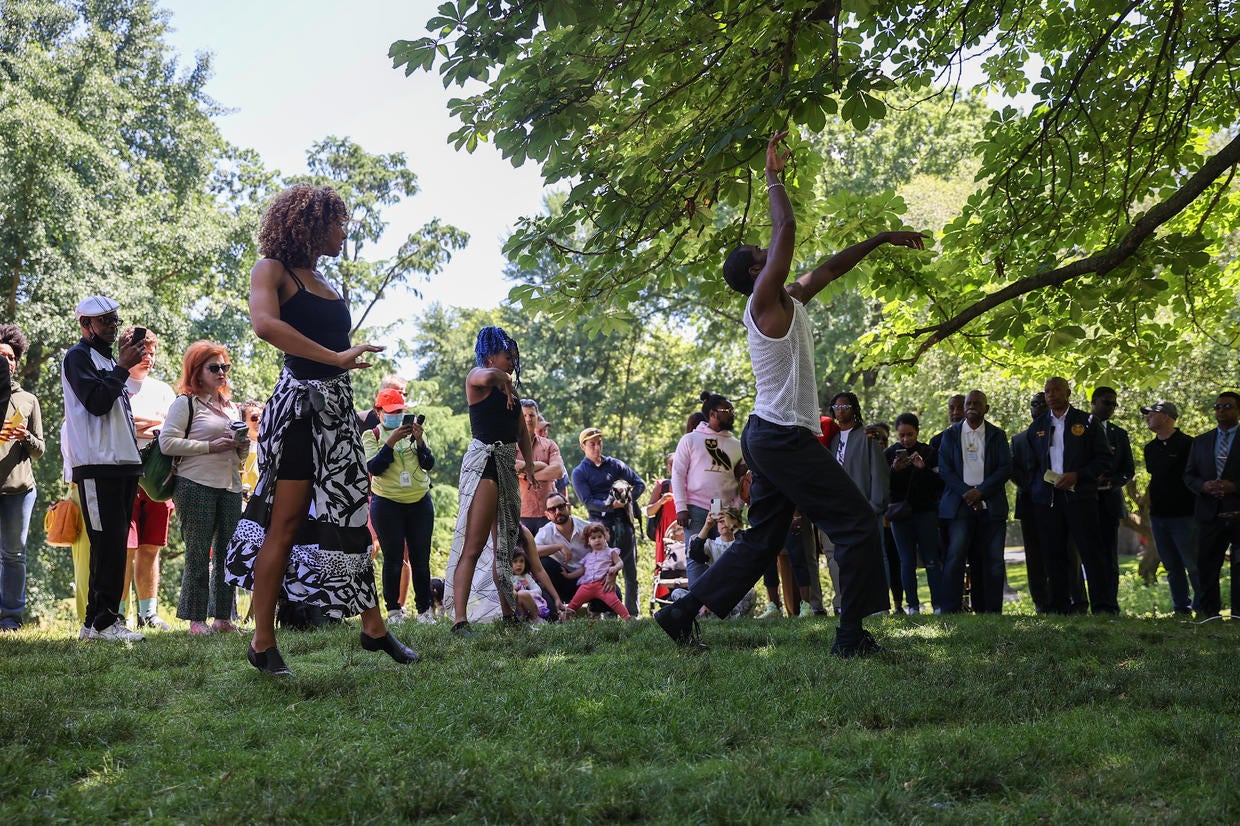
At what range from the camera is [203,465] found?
8.18 metres

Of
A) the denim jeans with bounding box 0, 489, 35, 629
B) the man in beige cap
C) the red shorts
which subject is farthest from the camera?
the man in beige cap

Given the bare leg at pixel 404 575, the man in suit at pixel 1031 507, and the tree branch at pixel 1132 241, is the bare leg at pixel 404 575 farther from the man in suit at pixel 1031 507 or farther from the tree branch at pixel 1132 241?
A: the man in suit at pixel 1031 507

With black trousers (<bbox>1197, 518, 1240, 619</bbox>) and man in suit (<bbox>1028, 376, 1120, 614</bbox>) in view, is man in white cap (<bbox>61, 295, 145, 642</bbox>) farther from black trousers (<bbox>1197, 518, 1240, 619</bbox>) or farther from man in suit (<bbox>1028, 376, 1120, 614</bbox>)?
black trousers (<bbox>1197, 518, 1240, 619</bbox>)

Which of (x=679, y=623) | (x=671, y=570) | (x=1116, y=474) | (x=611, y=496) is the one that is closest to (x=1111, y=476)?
(x=1116, y=474)

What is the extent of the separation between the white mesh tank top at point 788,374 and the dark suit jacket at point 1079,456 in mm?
5067

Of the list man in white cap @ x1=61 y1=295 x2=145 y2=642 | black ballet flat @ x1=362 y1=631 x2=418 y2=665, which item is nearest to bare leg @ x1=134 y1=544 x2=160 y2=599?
man in white cap @ x1=61 y1=295 x2=145 y2=642

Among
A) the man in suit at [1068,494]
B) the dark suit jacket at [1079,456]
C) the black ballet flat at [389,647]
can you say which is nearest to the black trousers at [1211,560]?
the man in suit at [1068,494]

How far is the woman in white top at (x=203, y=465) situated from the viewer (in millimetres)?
7980

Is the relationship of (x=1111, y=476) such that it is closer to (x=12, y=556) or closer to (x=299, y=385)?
(x=299, y=385)

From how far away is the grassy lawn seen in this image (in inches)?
125

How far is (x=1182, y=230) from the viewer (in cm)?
1023

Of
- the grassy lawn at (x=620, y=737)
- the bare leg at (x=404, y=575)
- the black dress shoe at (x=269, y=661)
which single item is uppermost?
the bare leg at (x=404, y=575)

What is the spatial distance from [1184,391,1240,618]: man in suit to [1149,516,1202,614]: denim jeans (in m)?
0.52

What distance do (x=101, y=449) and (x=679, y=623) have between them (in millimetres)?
4144
